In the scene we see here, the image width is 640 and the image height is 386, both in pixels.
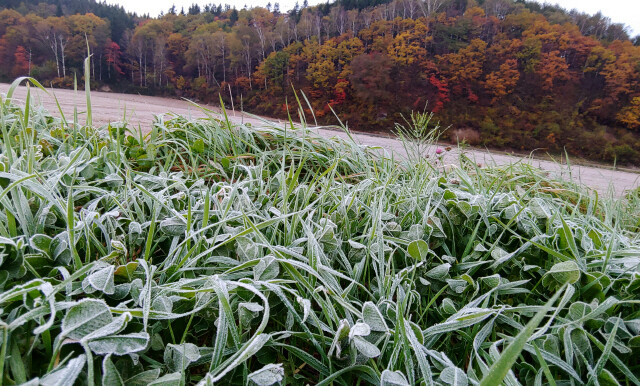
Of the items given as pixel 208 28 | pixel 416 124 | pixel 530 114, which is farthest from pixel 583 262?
pixel 530 114

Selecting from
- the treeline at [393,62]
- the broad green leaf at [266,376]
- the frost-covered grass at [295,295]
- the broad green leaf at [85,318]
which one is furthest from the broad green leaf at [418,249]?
the treeline at [393,62]

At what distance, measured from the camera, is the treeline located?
2.91 metres

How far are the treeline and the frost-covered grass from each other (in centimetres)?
92

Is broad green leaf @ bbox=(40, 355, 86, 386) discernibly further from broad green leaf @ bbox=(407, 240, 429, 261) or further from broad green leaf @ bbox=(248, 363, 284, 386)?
broad green leaf @ bbox=(407, 240, 429, 261)

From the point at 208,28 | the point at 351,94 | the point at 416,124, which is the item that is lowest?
the point at 416,124

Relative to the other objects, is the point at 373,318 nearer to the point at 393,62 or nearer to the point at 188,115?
the point at 188,115

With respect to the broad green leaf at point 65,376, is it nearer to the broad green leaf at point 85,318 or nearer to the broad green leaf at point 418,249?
the broad green leaf at point 85,318

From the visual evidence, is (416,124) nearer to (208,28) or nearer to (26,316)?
(26,316)

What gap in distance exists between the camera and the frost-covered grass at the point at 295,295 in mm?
281

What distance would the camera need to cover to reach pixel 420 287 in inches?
20.7

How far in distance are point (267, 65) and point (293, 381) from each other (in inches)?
131

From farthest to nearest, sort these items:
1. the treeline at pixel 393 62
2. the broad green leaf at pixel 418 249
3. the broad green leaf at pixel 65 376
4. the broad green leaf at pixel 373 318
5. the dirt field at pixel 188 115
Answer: the treeline at pixel 393 62
the dirt field at pixel 188 115
the broad green leaf at pixel 418 249
the broad green leaf at pixel 373 318
the broad green leaf at pixel 65 376

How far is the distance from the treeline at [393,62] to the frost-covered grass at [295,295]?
0.92 meters

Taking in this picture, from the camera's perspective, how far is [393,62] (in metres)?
4.75
